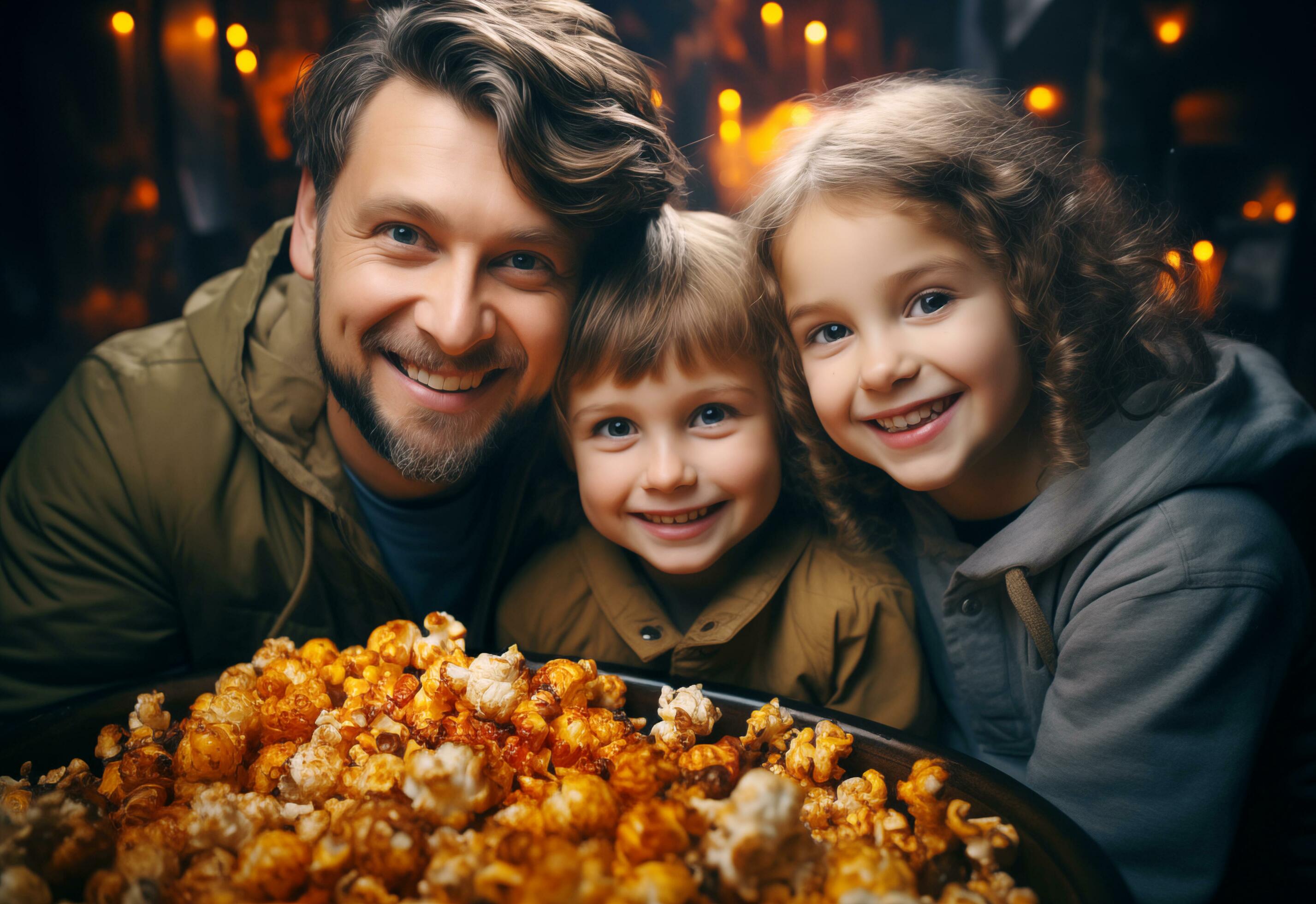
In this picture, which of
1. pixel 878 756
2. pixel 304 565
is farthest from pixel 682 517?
pixel 304 565

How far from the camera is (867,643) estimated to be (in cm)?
103

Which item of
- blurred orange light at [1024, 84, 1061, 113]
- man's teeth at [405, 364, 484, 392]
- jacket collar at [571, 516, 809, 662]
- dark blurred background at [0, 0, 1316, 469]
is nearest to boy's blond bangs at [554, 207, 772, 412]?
man's teeth at [405, 364, 484, 392]

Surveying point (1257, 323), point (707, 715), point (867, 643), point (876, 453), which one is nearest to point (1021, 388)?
point (876, 453)

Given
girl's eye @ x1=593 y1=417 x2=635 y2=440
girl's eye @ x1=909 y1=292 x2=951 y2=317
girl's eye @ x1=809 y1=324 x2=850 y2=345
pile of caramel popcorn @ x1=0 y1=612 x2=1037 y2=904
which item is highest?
girl's eye @ x1=909 y1=292 x2=951 y2=317

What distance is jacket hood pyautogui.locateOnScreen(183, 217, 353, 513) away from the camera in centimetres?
109

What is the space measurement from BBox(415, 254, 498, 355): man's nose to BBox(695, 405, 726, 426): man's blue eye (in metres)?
0.27

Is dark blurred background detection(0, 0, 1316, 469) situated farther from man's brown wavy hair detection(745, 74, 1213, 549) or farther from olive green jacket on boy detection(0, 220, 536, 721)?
olive green jacket on boy detection(0, 220, 536, 721)

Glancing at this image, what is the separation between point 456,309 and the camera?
0.92m

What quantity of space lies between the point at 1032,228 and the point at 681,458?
47cm

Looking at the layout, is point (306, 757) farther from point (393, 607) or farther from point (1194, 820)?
point (1194, 820)

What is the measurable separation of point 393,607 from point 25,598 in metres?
0.45

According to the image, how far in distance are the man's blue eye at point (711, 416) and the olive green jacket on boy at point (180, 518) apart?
1.56 ft

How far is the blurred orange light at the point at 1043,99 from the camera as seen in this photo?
4.79ft

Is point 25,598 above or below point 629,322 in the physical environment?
below
